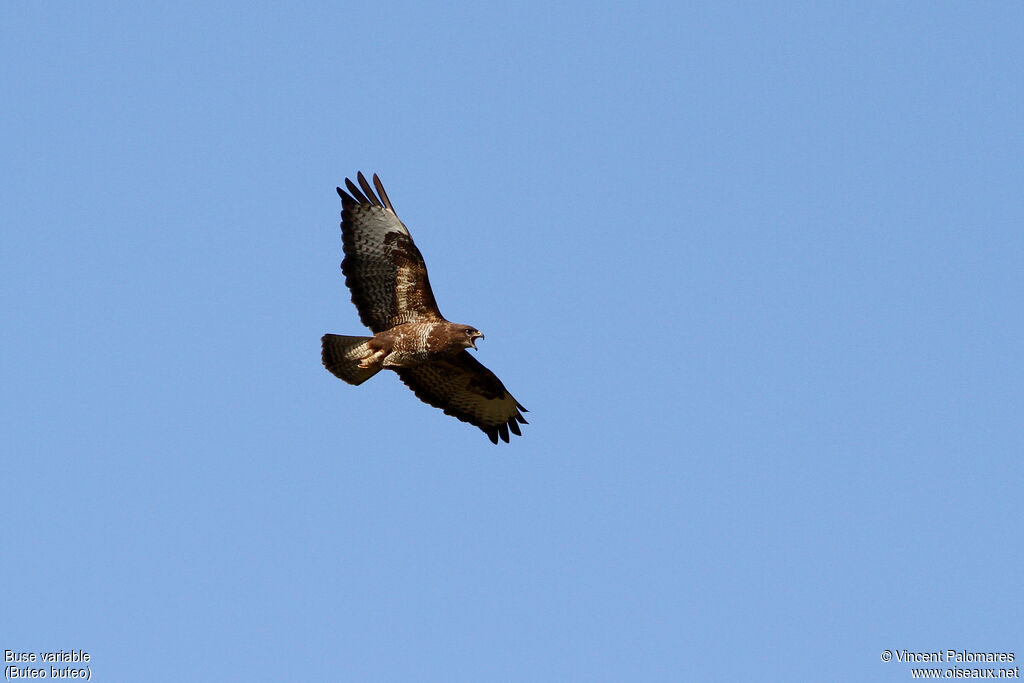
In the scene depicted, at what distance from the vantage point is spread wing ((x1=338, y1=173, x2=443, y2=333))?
43.6 feet

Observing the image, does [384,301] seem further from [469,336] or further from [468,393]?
[468,393]

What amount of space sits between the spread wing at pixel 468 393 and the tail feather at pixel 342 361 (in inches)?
Result: 35.2

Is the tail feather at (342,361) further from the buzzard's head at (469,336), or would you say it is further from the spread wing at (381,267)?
the buzzard's head at (469,336)

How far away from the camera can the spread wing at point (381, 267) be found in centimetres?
1330

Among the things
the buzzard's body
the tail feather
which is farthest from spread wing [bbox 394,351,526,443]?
the tail feather

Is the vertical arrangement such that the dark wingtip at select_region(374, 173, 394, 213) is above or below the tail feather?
above

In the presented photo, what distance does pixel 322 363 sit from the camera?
1359cm

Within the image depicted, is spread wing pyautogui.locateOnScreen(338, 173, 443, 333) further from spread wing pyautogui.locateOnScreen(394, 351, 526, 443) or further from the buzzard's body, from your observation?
spread wing pyautogui.locateOnScreen(394, 351, 526, 443)

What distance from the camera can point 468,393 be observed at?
14.9 m

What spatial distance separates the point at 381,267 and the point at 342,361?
1.12 metres

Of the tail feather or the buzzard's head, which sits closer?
the buzzard's head

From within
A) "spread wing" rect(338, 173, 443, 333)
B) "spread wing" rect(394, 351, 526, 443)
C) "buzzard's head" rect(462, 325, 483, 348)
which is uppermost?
"spread wing" rect(338, 173, 443, 333)

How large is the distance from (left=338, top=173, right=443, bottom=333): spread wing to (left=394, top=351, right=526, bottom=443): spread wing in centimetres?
89

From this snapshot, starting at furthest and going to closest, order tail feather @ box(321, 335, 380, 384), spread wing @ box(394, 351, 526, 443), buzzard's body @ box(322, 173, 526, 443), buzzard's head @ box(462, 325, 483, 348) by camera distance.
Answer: spread wing @ box(394, 351, 526, 443), tail feather @ box(321, 335, 380, 384), buzzard's body @ box(322, 173, 526, 443), buzzard's head @ box(462, 325, 483, 348)
